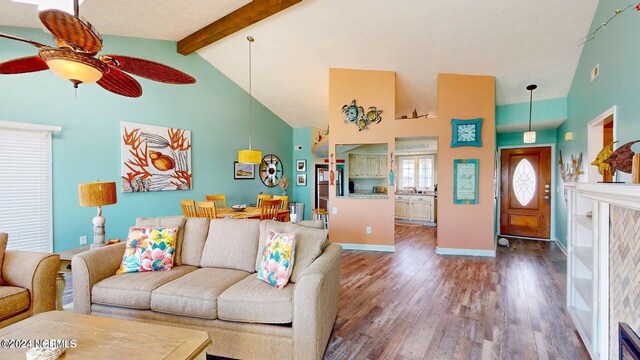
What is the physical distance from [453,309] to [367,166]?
5.44 m

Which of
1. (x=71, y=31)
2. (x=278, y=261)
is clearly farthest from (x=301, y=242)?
(x=71, y=31)

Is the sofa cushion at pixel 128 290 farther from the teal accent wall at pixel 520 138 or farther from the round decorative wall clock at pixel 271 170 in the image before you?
the teal accent wall at pixel 520 138

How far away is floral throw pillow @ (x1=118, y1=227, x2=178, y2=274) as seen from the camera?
94.7 inches

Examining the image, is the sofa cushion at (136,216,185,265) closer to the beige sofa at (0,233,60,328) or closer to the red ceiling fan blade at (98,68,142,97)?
the beige sofa at (0,233,60,328)

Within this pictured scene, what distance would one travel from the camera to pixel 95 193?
2.68m

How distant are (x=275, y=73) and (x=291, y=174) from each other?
3.26m

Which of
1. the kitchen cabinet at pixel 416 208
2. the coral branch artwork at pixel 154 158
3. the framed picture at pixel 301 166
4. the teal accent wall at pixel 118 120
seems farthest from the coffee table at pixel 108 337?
the kitchen cabinet at pixel 416 208

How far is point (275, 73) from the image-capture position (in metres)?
5.77

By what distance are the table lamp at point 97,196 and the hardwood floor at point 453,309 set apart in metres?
2.53

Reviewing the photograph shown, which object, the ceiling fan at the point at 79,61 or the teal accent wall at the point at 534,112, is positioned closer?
the ceiling fan at the point at 79,61

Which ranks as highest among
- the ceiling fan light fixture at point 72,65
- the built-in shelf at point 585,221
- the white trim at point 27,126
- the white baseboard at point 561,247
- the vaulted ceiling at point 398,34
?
the vaulted ceiling at point 398,34

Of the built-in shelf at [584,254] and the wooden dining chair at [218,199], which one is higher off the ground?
the wooden dining chair at [218,199]

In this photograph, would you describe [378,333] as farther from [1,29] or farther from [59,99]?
[1,29]

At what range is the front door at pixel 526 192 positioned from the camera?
5.88 metres
